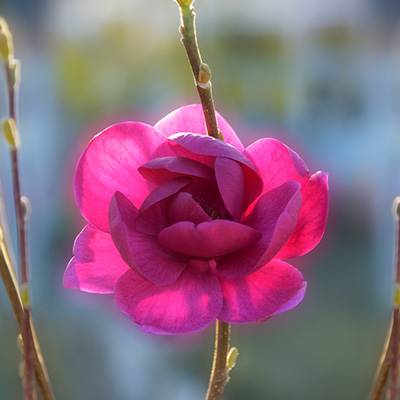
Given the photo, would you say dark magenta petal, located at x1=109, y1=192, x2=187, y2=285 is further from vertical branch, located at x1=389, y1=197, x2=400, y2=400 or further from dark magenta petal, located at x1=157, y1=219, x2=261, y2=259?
vertical branch, located at x1=389, y1=197, x2=400, y2=400

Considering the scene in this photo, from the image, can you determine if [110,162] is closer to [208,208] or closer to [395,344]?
[208,208]

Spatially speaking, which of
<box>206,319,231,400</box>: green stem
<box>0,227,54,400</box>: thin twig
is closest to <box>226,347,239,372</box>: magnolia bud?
<box>206,319,231,400</box>: green stem

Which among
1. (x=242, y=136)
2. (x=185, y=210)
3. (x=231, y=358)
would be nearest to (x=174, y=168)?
(x=185, y=210)

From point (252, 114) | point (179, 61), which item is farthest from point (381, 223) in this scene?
point (179, 61)

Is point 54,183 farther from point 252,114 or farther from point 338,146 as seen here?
point 338,146

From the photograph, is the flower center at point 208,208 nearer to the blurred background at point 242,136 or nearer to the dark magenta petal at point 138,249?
the dark magenta petal at point 138,249

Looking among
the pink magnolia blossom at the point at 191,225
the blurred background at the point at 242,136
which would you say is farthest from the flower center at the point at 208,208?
the blurred background at the point at 242,136
